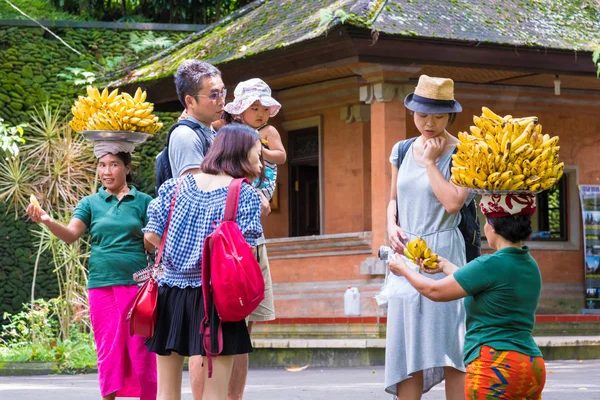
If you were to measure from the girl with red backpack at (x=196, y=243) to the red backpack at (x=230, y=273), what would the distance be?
0.11 metres

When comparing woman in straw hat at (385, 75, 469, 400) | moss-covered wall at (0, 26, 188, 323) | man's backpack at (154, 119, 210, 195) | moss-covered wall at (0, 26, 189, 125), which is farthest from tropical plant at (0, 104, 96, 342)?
woman in straw hat at (385, 75, 469, 400)

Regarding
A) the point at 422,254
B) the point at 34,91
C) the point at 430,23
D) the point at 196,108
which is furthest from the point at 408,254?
the point at 34,91

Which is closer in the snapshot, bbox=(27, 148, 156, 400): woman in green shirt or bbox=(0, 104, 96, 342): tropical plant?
bbox=(27, 148, 156, 400): woman in green shirt

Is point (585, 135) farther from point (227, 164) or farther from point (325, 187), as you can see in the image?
point (227, 164)

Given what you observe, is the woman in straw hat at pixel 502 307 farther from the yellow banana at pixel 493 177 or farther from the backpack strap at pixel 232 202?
the backpack strap at pixel 232 202

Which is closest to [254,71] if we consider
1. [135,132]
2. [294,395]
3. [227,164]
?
[294,395]

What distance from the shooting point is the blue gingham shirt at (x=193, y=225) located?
18.7ft

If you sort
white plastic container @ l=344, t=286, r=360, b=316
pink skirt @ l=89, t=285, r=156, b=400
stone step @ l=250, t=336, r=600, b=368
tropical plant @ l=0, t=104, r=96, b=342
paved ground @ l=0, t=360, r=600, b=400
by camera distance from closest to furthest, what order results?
pink skirt @ l=89, t=285, r=156, b=400
paved ground @ l=0, t=360, r=600, b=400
stone step @ l=250, t=336, r=600, b=368
tropical plant @ l=0, t=104, r=96, b=342
white plastic container @ l=344, t=286, r=360, b=316

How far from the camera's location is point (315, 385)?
441 inches

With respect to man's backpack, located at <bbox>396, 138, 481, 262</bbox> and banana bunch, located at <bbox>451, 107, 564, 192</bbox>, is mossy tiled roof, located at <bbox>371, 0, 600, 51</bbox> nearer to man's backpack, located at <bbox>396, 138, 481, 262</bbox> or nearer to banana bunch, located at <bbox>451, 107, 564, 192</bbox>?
man's backpack, located at <bbox>396, 138, 481, 262</bbox>

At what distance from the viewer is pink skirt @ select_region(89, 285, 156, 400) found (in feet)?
24.2

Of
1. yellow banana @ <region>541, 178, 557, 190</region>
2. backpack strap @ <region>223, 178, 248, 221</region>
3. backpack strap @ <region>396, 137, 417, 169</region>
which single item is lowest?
backpack strap @ <region>223, 178, 248, 221</region>

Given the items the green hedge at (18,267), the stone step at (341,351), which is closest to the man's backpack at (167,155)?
the stone step at (341,351)

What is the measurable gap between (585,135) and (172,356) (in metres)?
14.7
